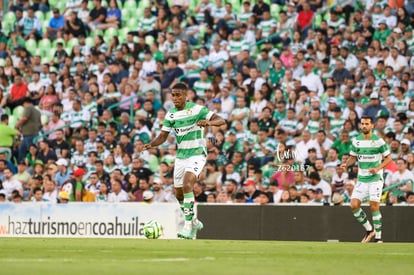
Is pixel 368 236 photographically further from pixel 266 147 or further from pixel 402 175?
pixel 266 147

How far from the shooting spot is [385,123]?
2523 centimetres

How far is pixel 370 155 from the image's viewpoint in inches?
822

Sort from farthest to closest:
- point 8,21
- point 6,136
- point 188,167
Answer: point 8,21
point 6,136
point 188,167

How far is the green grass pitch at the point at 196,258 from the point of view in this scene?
462 inches

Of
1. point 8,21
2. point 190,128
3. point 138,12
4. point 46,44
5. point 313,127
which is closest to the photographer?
point 190,128

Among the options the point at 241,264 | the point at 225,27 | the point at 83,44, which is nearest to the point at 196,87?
the point at 225,27

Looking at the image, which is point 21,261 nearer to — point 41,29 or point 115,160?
point 115,160

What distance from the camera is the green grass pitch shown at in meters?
11.7

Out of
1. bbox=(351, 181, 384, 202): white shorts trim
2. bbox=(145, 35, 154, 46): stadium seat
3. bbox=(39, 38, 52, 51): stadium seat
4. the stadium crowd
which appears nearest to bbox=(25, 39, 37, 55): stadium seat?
the stadium crowd

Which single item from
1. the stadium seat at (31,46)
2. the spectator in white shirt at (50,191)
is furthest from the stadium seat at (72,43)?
the spectator in white shirt at (50,191)

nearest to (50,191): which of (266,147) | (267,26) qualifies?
(266,147)

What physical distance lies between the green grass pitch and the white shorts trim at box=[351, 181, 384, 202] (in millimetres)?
3648

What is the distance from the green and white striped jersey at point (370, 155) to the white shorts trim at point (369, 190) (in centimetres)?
8

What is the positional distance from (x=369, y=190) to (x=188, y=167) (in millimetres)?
4047
